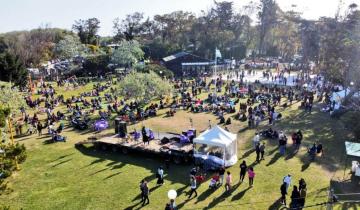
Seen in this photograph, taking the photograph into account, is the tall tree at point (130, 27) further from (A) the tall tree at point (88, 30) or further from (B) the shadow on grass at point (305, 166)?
(B) the shadow on grass at point (305, 166)

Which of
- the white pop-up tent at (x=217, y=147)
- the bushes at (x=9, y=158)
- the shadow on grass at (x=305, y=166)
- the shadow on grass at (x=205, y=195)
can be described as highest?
A: the bushes at (x=9, y=158)

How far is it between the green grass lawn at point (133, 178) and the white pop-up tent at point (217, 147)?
82 centimetres

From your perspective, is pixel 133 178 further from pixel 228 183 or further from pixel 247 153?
pixel 247 153

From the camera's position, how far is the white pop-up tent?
66.4ft

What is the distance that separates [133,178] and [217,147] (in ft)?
17.5

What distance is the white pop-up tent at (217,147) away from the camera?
20.2 meters

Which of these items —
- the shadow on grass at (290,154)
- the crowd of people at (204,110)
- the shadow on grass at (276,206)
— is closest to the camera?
the shadow on grass at (276,206)

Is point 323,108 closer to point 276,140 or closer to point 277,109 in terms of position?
point 277,109

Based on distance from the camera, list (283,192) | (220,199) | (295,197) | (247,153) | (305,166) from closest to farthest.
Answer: (295,197), (283,192), (220,199), (305,166), (247,153)

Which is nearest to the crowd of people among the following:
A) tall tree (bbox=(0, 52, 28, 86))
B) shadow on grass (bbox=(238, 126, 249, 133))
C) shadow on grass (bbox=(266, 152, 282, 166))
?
shadow on grass (bbox=(266, 152, 282, 166))

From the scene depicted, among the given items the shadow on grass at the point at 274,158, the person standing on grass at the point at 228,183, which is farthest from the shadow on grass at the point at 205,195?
the shadow on grass at the point at 274,158

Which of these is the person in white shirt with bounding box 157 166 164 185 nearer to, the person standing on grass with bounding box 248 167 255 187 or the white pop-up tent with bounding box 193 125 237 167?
the white pop-up tent with bounding box 193 125 237 167

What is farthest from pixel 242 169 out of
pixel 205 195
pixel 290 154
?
pixel 290 154

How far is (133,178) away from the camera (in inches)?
773
